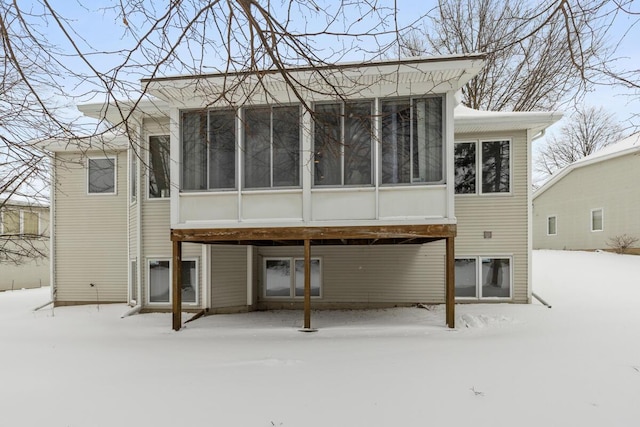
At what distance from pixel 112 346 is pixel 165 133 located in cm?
498

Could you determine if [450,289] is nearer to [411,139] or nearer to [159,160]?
[411,139]

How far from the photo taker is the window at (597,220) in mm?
17500

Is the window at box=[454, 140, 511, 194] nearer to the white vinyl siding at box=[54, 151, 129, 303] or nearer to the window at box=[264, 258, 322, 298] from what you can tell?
the window at box=[264, 258, 322, 298]

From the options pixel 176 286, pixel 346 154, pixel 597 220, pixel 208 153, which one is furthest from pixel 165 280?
pixel 597 220

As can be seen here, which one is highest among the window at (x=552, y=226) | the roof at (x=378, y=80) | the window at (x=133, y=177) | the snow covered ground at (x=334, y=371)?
the roof at (x=378, y=80)

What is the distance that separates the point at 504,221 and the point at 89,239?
10578 mm

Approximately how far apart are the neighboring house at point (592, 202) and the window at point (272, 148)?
1365 centimetres

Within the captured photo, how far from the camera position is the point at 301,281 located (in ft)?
34.4

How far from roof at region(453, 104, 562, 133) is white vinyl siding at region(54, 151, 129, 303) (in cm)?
856

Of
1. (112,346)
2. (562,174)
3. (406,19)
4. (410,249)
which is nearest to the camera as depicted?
(406,19)

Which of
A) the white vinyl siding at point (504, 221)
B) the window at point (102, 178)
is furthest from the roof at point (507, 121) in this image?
the window at point (102, 178)

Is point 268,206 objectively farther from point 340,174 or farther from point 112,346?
point 112,346

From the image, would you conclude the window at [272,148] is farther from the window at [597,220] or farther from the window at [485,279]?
the window at [597,220]

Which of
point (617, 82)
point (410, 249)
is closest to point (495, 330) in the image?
point (410, 249)
